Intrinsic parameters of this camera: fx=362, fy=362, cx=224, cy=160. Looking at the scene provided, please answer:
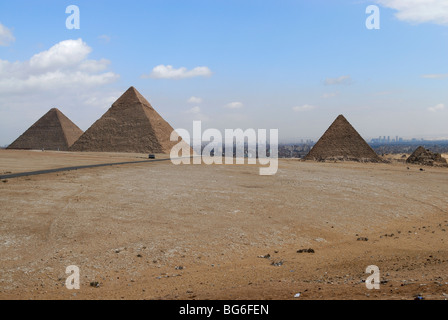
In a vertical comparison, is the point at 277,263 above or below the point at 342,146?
below

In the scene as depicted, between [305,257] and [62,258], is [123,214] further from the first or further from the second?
[305,257]

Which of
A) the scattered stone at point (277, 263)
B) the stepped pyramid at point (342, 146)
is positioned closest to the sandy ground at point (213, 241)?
the scattered stone at point (277, 263)

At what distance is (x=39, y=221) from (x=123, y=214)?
2906 millimetres

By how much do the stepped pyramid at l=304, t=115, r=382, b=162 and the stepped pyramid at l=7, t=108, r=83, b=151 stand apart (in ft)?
195

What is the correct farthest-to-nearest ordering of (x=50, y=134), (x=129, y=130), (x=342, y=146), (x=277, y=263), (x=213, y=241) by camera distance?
(x=50, y=134) < (x=129, y=130) < (x=342, y=146) < (x=213, y=241) < (x=277, y=263)

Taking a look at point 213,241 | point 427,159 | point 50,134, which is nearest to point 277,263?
point 213,241

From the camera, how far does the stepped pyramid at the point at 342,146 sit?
5319 cm

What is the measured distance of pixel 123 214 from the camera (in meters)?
14.0

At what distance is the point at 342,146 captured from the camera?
54438mm

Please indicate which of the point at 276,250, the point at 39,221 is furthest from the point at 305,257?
the point at 39,221

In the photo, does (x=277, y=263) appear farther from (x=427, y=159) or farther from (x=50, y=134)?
(x=50, y=134)

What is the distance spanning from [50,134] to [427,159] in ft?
264

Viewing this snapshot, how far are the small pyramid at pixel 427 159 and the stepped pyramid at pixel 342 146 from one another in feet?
17.9
